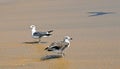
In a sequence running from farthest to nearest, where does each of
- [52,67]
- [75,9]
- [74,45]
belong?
[75,9] < [74,45] < [52,67]

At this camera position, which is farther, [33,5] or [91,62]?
[33,5]

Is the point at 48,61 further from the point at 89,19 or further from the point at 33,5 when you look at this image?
the point at 33,5

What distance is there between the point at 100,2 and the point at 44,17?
4.44m

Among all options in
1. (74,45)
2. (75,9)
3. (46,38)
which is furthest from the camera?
(75,9)

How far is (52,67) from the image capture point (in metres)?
10.4

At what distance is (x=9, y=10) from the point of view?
21.6 meters

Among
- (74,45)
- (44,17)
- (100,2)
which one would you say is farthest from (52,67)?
(100,2)

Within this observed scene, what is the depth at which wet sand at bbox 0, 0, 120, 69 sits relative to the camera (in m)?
10.8

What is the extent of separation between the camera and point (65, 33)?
46.7 feet

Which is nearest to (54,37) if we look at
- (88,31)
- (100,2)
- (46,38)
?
(46,38)

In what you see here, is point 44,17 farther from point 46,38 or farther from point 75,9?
point 46,38

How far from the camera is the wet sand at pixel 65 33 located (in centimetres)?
1079

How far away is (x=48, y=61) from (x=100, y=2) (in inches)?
439

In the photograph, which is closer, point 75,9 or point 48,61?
point 48,61
